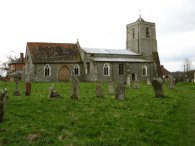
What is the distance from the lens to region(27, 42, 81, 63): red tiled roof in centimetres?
4638

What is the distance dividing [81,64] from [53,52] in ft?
15.2

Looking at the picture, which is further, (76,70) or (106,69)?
(76,70)

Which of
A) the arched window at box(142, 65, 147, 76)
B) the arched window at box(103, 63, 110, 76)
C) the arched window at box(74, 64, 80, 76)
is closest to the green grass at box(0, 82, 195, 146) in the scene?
the arched window at box(103, 63, 110, 76)

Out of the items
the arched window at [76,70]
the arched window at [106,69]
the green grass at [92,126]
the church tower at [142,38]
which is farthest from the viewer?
the church tower at [142,38]

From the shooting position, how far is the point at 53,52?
47500 mm

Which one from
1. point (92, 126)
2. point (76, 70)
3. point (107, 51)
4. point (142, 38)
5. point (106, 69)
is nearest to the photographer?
point (92, 126)

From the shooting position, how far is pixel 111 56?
167ft

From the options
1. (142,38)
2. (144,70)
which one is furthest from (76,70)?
(142,38)

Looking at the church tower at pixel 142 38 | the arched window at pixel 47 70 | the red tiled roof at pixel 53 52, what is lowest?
the arched window at pixel 47 70

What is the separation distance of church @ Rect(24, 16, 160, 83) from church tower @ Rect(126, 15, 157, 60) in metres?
2.55

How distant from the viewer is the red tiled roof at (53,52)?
152ft

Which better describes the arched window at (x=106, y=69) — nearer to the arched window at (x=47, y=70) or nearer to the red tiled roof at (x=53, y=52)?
the red tiled roof at (x=53, y=52)

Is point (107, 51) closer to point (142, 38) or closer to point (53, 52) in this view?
point (142, 38)

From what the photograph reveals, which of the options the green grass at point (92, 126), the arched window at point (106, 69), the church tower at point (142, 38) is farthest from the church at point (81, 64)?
the green grass at point (92, 126)
